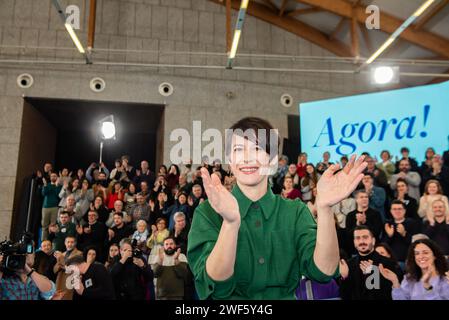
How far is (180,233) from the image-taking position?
268 inches

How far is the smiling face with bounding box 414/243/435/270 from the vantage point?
4.39m

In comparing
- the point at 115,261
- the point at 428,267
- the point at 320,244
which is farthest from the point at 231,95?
the point at 320,244

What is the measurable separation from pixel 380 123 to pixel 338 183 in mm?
9502

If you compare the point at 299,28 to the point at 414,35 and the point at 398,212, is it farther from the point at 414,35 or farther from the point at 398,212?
the point at 398,212

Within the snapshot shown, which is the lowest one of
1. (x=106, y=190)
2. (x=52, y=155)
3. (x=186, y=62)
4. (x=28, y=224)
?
(x=28, y=224)

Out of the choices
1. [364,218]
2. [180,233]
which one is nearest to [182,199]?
[180,233]

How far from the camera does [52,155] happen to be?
14.8 meters

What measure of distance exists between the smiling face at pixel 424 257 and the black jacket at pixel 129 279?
353 centimetres

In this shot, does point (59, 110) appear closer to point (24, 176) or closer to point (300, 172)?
point (24, 176)

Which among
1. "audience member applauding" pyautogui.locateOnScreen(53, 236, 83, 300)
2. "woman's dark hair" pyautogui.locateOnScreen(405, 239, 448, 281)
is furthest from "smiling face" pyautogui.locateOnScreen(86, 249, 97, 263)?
"woman's dark hair" pyautogui.locateOnScreen(405, 239, 448, 281)

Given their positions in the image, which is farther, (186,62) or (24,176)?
(186,62)

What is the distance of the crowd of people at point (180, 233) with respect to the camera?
4.75 meters

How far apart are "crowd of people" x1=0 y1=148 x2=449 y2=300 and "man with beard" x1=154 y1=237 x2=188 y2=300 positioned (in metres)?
0.01
